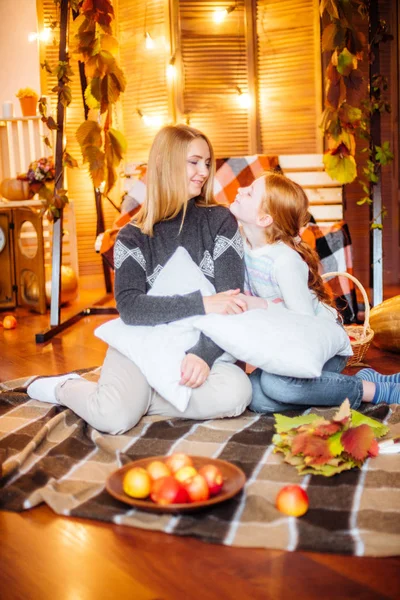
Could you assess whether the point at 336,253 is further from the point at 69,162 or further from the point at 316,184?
the point at 69,162

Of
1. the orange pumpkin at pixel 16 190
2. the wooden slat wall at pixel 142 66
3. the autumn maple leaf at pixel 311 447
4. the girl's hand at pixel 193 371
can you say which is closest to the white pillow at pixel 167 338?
the girl's hand at pixel 193 371

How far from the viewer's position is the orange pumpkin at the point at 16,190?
458 cm

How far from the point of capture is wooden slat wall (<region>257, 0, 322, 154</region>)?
5.12m

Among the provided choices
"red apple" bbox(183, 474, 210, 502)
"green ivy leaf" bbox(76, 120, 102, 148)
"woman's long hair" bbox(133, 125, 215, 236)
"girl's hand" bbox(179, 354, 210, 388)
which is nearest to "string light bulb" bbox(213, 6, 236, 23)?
"green ivy leaf" bbox(76, 120, 102, 148)

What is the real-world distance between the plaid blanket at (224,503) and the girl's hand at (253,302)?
32 centimetres

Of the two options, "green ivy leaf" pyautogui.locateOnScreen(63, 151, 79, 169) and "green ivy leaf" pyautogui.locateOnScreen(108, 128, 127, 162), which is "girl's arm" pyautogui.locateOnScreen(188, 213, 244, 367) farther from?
"green ivy leaf" pyautogui.locateOnScreen(108, 128, 127, 162)

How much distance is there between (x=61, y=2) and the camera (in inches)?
144

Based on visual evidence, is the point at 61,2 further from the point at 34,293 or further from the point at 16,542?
the point at 16,542

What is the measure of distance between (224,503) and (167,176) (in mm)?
1011

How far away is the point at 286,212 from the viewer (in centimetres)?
223

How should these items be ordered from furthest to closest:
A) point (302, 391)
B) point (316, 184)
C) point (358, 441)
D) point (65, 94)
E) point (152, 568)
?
point (316, 184) → point (65, 94) → point (302, 391) → point (358, 441) → point (152, 568)

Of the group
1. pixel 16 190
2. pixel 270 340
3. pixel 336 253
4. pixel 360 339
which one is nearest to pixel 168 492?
pixel 270 340

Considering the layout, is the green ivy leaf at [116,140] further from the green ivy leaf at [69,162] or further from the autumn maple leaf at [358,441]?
the autumn maple leaf at [358,441]

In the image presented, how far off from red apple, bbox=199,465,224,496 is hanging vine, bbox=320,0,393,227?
7.32ft
